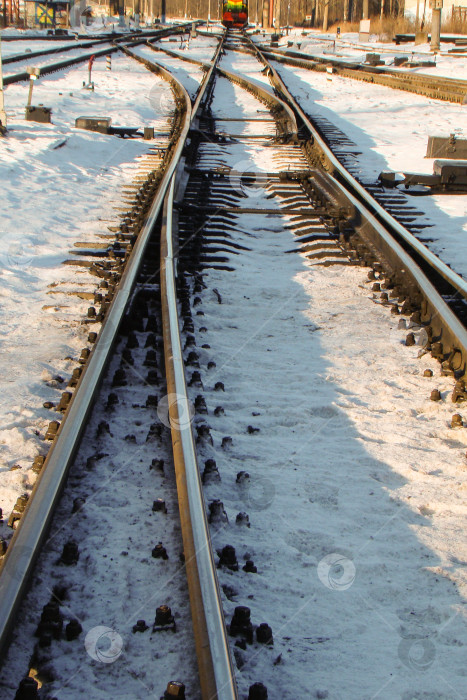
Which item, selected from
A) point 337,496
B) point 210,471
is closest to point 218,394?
point 210,471

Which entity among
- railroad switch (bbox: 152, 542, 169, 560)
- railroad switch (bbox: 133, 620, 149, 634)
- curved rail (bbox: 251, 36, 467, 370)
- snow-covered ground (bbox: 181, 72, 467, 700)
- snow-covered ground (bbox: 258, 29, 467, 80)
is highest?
snow-covered ground (bbox: 258, 29, 467, 80)

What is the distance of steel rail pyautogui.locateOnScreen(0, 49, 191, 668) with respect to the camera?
2416 millimetres

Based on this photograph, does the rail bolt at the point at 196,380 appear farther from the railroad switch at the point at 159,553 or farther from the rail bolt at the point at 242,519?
the railroad switch at the point at 159,553

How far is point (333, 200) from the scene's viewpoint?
871 centimetres

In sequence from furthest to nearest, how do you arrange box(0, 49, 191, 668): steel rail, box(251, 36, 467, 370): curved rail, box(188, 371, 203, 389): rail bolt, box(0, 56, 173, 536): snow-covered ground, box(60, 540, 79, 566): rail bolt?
box(251, 36, 467, 370): curved rail → box(188, 371, 203, 389): rail bolt → box(0, 56, 173, 536): snow-covered ground → box(60, 540, 79, 566): rail bolt → box(0, 49, 191, 668): steel rail

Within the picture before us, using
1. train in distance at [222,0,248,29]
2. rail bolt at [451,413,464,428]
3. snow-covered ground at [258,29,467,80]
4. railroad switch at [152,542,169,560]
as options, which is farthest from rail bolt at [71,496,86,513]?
train in distance at [222,0,248,29]

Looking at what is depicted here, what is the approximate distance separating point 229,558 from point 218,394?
1.49 meters

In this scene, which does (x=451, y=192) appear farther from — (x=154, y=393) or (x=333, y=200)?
(x=154, y=393)

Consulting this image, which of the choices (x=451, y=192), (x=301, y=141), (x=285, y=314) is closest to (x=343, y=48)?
(x=301, y=141)

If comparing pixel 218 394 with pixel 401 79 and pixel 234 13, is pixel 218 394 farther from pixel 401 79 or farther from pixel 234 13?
pixel 234 13

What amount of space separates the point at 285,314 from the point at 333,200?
3.51m

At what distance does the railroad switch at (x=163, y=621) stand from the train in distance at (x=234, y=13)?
60915mm

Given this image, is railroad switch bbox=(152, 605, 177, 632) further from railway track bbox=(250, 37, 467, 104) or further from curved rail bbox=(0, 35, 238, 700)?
railway track bbox=(250, 37, 467, 104)

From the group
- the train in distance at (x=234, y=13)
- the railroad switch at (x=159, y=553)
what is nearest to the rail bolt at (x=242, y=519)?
the railroad switch at (x=159, y=553)
